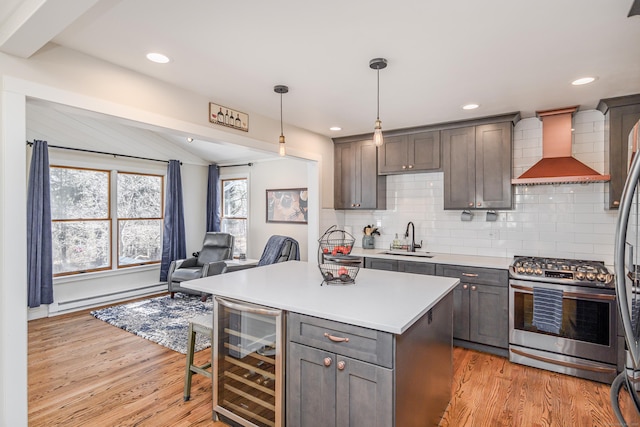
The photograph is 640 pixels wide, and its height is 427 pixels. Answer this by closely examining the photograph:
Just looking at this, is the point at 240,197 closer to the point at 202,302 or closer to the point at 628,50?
the point at 202,302

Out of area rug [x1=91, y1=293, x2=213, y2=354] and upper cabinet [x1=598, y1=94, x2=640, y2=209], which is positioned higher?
upper cabinet [x1=598, y1=94, x2=640, y2=209]

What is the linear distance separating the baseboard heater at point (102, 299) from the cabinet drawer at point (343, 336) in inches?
176

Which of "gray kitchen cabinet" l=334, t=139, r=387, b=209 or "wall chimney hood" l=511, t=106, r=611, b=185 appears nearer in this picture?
"wall chimney hood" l=511, t=106, r=611, b=185

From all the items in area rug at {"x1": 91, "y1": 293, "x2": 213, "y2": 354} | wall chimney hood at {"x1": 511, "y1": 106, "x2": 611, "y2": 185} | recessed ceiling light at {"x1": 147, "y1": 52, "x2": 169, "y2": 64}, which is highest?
recessed ceiling light at {"x1": 147, "y1": 52, "x2": 169, "y2": 64}

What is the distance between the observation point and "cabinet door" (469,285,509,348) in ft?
11.0

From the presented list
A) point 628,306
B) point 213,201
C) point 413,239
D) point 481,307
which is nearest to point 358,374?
point 628,306

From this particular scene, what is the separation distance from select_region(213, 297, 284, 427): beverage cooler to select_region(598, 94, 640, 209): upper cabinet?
329 centimetres

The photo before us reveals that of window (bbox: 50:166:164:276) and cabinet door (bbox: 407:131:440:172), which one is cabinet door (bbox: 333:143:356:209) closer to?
cabinet door (bbox: 407:131:440:172)

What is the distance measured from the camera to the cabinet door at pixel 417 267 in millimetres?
3746

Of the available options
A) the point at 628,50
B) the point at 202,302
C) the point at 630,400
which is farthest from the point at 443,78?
the point at 202,302

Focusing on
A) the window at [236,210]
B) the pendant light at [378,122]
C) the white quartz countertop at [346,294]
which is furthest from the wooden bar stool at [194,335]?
the window at [236,210]

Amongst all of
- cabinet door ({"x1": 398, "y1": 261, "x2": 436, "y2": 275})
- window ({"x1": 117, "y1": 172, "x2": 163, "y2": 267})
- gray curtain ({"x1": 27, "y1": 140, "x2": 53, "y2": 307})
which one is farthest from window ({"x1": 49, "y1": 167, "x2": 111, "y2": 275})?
cabinet door ({"x1": 398, "y1": 261, "x2": 436, "y2": 275})

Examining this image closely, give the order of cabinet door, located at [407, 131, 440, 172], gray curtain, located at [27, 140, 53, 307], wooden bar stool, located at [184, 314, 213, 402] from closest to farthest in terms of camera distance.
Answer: wooden bar stool, located at [184, 314, 213, 402]
cabinet door, located at [407, 131, 440, 172]
gray curtain, located at [27, 140, 53, 307]

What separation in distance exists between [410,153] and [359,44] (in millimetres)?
2308
